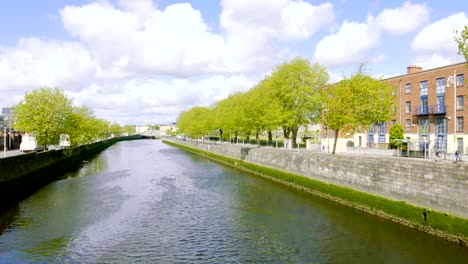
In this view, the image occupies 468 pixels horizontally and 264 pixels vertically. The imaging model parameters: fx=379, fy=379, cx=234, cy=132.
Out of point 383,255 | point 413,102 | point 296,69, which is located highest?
point 296,69

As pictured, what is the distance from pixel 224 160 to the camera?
81.1 meters

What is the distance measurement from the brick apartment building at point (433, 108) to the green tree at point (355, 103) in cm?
962

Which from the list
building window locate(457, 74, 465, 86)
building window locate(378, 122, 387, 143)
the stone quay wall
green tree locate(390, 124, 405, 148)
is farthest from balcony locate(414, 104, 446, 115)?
the stone quay wall

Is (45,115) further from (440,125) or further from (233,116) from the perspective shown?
(440,125)

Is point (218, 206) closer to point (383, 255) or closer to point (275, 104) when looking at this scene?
point (383, 255)

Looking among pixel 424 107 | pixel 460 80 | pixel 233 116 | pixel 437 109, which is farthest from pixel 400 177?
pixel 233 116

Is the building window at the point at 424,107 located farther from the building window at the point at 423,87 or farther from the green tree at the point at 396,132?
the green tree at the point at 396,132

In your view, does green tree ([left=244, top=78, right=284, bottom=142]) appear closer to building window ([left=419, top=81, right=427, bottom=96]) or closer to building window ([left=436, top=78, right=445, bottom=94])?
building window ([left=419, top=81, right=427, bottom=96])

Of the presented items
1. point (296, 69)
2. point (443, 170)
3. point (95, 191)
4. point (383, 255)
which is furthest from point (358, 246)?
point (296, 69)

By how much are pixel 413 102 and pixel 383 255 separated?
48556mm

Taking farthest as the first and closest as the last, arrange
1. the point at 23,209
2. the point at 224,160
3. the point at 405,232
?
1. the point at 224,160
2. the point at 23,209
3. the point at 405,232

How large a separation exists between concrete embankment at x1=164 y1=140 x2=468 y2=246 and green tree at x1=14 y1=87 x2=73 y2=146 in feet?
135

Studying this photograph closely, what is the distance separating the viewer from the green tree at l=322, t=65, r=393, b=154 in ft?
148

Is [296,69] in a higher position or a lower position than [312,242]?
higher
